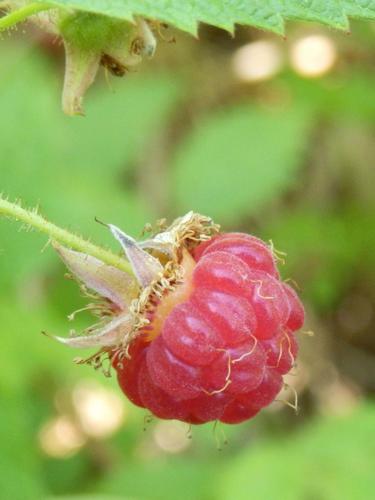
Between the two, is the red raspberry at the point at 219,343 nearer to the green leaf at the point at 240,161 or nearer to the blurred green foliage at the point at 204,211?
the blurred green foliage at the point at 204,211

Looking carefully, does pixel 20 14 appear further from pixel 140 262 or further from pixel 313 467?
pixel 313 467

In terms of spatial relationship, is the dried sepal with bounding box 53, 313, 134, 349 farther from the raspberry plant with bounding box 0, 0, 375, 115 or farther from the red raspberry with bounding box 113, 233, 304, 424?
the raspberry plant with bounding box 0, 0, 375, 115

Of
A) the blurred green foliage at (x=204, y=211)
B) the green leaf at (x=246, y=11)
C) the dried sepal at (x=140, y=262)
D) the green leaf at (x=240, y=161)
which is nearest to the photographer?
the green leaf at (x=246, y=11)

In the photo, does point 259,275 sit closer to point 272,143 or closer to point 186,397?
point 186,397

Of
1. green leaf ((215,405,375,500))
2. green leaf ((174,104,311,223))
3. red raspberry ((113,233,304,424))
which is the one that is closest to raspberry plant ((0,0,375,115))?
red raspberry ((113,233,304,424))


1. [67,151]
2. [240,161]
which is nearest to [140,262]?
[67,151]

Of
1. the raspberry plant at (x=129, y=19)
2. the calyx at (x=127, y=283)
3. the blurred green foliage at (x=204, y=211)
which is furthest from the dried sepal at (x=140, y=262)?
the blurred green foliage at (x=204, y=211)

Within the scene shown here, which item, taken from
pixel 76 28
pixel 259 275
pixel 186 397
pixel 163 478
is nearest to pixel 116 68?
pixel 76 28
